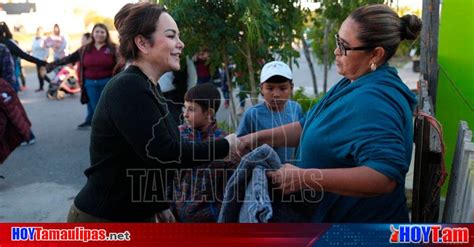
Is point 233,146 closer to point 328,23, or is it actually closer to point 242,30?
point 242,30

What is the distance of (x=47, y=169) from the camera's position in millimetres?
6555

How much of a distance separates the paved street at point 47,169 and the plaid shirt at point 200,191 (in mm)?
2217

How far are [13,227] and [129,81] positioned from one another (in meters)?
0.65

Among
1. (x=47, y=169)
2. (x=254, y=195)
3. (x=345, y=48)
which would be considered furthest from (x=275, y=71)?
(x=47, y=169)

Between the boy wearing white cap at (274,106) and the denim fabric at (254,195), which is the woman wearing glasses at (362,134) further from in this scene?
the boy wearing white cap at (274,106)

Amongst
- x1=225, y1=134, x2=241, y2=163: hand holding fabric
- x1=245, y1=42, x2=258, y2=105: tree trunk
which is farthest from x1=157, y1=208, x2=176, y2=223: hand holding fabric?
x1=245, y1=42, x2=258, y2=105: tree trunk

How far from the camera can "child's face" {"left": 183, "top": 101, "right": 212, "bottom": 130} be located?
3314 mm

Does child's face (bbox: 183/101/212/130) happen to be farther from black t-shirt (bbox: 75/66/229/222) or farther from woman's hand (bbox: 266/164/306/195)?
woman's hand (bbox: 266/164/306/195)

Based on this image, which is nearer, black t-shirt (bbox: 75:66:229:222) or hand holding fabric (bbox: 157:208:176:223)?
black t-shirt (bbox: 75:66:229:222)

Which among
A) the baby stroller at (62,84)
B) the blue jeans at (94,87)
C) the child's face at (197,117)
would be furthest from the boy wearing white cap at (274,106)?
the baby stroller at (62,84)

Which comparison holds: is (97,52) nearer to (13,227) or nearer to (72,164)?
(72,164)

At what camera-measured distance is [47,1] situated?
11.2 feet

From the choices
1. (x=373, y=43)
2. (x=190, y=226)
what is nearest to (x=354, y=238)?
(x=190, y=226)

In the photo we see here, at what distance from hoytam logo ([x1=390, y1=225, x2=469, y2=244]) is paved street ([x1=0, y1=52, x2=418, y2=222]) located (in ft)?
11.2
